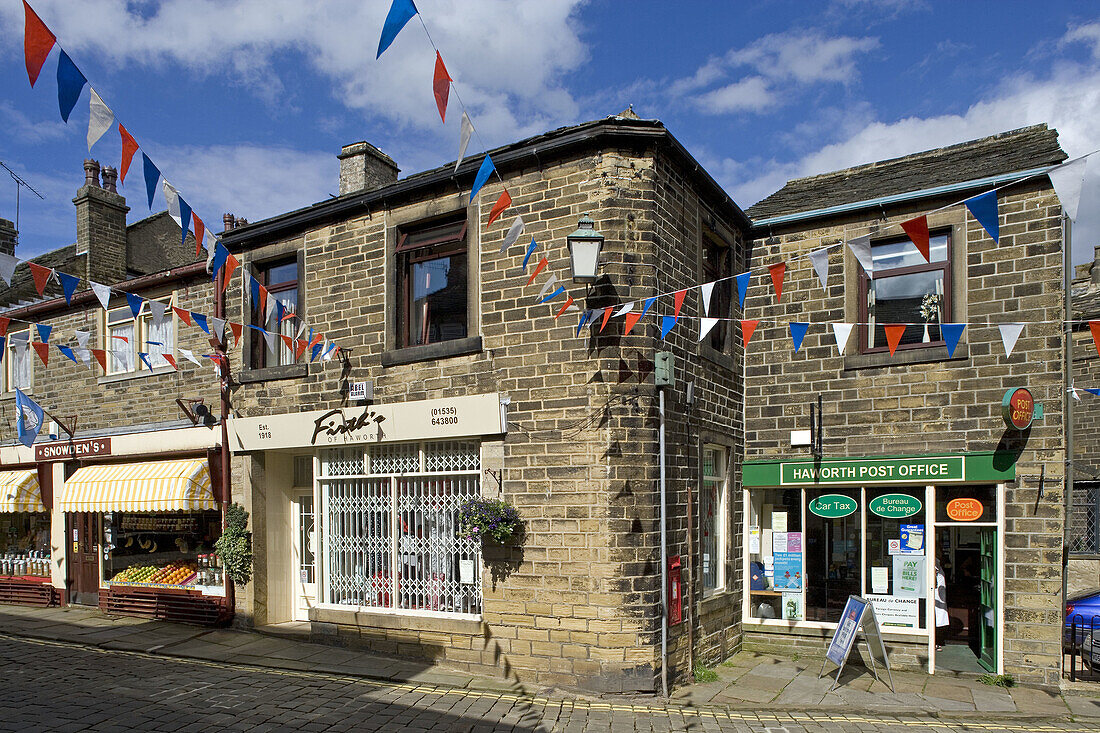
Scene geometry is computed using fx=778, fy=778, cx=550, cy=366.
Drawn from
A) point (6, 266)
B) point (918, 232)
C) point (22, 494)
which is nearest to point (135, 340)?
point (22, 494)

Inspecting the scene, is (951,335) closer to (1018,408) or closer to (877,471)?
(1018,408)

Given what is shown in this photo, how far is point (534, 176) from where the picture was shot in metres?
9.40

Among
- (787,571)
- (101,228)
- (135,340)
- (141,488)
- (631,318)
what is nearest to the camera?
(631,318)

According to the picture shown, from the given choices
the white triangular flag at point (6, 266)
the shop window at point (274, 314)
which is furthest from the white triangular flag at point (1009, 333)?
the white triangular flag at point (6, 266)

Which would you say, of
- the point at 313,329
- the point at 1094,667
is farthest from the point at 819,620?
the point at 313,329

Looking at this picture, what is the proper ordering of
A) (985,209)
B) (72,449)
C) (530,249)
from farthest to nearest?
(72,449) → (530,249) → (985,209)

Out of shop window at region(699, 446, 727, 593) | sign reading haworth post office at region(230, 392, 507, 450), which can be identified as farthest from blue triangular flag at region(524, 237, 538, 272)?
shop window at region(699, 446, 727, 593)

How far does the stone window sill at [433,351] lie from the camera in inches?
378

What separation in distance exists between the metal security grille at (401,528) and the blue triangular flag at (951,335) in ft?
18.5

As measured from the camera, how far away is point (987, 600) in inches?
380

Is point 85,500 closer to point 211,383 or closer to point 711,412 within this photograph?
point 211,383

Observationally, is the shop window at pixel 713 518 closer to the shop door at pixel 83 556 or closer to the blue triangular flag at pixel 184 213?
the blue triangular flag at pixel 184 213

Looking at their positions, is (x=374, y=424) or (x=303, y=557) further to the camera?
(x=303, y=557)

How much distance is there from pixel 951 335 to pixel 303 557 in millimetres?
9501
